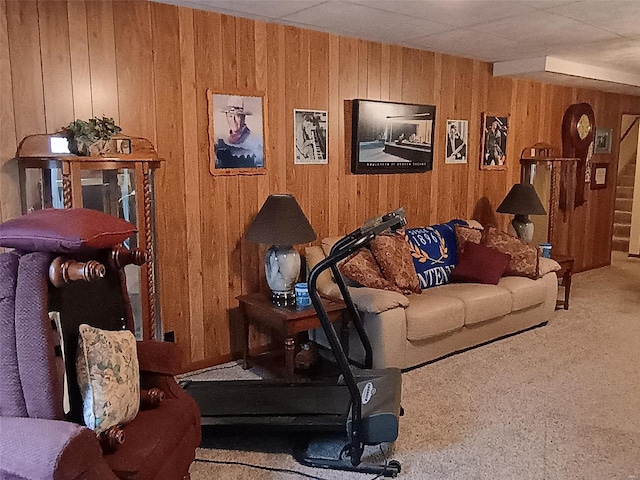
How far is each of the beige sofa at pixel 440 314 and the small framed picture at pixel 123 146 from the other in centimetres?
157

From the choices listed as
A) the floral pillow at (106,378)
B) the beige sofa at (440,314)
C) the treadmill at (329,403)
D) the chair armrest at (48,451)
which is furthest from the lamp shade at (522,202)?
the chair armrest at (48,451)

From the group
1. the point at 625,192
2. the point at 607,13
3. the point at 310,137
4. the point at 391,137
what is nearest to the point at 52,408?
the point at 310,137

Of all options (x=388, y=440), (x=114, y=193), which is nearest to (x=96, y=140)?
(x=114, y=193)

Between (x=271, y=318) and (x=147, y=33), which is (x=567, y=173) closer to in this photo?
(x=271, y=318)

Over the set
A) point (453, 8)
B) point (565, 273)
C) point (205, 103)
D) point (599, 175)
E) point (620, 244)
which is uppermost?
point (453, 8)

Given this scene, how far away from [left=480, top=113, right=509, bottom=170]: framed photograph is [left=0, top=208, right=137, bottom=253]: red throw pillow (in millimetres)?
4428

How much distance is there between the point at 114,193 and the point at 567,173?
5.27 metres

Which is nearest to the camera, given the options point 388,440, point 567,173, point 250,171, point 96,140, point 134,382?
point 134,382

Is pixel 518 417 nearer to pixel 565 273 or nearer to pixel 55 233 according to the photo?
pixel 55 233

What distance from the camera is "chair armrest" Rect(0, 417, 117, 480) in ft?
→ 5.19

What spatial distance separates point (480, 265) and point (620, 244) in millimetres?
5448

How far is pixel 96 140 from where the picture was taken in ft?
9.59

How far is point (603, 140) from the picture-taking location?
7.06 meters

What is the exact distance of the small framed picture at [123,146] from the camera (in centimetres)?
308
